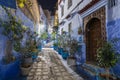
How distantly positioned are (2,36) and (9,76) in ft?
5.40

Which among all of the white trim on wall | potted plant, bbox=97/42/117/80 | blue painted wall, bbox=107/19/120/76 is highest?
the white trim on wall

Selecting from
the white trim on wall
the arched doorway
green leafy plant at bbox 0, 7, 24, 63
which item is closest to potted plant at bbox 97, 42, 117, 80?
the white trim on wall

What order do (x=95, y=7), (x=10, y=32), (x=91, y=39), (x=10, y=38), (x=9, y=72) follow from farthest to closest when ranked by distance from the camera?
(x=91, y=39) → (x=95, y=7) → (x=10, y=38) → (x=10, y=32) → (x=9, y=72)

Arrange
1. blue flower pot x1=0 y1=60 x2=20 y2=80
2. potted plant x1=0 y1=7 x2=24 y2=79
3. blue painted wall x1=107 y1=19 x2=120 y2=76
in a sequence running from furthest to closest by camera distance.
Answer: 1. potted plant x1=0 y1=7 x2=24 y2=79
2. blue flower pot x1=0 y1=60 x2=20 y2=80
3. blue painted wall x1=107 y1=19 x2=120 y2=76

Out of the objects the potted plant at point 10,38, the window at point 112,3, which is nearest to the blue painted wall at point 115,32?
the window at point 112,3

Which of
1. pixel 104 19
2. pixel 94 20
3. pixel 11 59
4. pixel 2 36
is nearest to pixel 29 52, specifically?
pixel 11 59

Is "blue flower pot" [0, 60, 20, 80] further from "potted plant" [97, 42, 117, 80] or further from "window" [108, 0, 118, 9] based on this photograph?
"window" [108, 0, 118, 9]

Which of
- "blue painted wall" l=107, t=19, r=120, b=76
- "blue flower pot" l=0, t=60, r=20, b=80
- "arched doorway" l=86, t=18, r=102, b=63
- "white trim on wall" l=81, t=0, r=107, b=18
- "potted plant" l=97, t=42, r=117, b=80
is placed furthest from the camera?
"arched doorway" l=86, t=18, r=102, b=63

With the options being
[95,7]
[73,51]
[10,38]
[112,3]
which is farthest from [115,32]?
[73,51]

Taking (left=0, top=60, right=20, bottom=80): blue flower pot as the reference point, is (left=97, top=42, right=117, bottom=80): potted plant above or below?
above

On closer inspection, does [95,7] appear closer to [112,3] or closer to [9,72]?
[112,3]

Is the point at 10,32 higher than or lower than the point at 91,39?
higher

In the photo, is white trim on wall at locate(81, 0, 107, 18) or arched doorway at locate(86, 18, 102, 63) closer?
white trim on wall at locate(81, 0, 107, 18)

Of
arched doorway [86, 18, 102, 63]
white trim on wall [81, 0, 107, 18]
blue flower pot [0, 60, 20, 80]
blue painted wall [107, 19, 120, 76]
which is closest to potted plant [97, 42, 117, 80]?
blue painted wall [107, 19, 120, 76]
